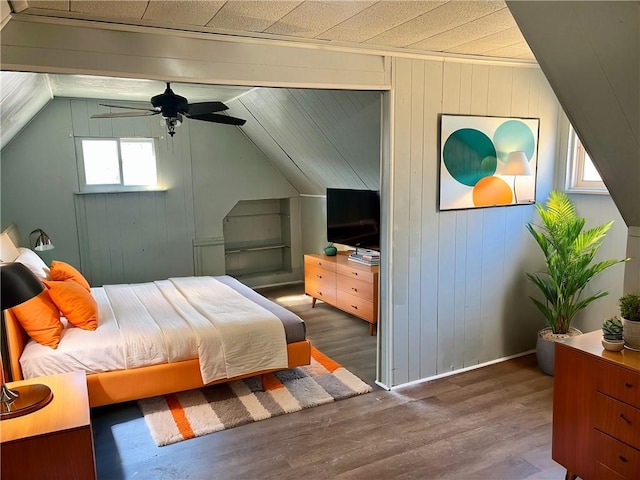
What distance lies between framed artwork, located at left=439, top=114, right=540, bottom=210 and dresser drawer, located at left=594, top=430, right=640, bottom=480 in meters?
1.77

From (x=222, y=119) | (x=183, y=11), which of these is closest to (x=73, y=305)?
(x=222, y=119)

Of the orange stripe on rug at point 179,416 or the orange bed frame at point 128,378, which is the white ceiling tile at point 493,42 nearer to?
the orange bed frame at point 128,378

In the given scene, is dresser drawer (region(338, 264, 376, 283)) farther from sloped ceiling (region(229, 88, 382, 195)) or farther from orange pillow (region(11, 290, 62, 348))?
orange pillow (region(11, 290, 62, 348))

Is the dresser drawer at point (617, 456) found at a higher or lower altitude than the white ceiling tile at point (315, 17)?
lower

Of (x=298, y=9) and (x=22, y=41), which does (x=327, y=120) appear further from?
(x=22, y=41)

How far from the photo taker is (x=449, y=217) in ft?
11.3

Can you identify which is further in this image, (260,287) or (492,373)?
(260,287)

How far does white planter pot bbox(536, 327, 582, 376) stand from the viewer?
353 centimetres

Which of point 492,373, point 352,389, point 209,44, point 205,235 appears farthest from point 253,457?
point 205,235

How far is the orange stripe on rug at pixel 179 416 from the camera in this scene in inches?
112

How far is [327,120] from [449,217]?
157cm

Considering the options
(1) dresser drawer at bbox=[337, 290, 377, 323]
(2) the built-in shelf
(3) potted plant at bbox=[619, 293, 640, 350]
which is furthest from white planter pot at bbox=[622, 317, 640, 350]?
(2) the built-in shelf

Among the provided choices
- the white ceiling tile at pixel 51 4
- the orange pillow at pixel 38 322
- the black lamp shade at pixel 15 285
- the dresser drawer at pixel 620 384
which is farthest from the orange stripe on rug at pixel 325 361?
the white ceiling tile at pixel 51 4

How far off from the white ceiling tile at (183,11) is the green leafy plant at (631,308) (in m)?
2.29
